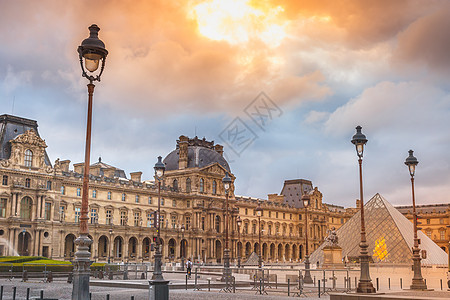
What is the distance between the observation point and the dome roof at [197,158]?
97.4 meters

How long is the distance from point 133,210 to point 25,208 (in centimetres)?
2096

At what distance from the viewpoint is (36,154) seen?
66.2 metres

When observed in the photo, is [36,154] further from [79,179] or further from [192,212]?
[192,212]

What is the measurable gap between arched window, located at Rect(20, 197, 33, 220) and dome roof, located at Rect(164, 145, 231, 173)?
3598cm

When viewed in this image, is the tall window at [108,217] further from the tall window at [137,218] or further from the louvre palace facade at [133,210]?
the tall window at [137,218]

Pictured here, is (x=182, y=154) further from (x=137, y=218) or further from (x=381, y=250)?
(x=381, y=250)

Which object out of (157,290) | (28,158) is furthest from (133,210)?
(157,290)

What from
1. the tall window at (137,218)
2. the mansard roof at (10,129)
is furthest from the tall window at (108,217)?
Answer: the mansard roof at (10,129)

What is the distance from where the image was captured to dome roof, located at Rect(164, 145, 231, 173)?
97375mm

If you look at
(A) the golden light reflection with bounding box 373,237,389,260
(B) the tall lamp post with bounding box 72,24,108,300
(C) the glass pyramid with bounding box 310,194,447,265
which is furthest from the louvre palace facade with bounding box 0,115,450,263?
(B) the tall lamp post with bounding box 72,24,108,300

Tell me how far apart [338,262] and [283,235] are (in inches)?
2526

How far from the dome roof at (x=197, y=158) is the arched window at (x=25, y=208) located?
35978 millimetres

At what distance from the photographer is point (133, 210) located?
8362 cm

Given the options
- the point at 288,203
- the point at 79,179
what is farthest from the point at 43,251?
the point at 288,203
